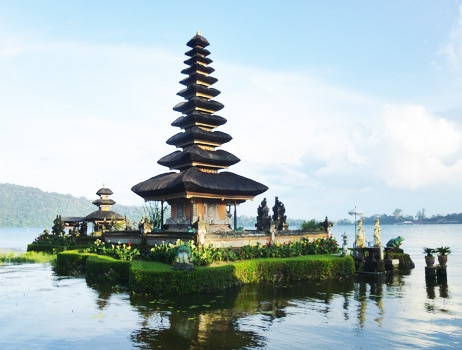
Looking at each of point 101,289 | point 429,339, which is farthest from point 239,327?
point 101,289

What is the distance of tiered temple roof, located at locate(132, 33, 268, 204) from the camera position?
32875 mm

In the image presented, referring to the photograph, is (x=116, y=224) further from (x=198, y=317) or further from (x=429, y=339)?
(x=429, y=339)

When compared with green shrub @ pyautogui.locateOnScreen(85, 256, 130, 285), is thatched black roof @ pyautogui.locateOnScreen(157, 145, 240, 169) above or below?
above

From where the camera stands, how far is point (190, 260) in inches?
880

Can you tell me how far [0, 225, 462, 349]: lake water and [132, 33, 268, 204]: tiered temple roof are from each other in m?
10.9

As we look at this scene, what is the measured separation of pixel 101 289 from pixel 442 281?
2197cm

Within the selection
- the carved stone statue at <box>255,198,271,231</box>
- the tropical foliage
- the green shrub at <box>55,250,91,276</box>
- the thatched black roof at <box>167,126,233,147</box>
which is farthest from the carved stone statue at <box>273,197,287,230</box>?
the green shrub at <box>55,250,91,276</box>

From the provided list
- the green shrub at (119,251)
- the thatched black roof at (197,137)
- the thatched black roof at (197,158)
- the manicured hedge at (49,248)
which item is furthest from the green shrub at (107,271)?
the manicured hedge at (49,248)

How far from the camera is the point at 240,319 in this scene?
16625mm

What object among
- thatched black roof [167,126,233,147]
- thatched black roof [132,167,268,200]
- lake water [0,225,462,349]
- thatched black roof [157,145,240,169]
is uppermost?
thatched black roof [167,126,233,147]

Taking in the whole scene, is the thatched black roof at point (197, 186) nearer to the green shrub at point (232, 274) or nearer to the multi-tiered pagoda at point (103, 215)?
the green shrub at point (232, 274)

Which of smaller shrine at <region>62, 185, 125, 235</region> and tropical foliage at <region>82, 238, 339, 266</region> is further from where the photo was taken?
smaller shrine at <region>62, 185, 125, 235</region>

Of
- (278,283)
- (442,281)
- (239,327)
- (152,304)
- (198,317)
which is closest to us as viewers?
(239,327)

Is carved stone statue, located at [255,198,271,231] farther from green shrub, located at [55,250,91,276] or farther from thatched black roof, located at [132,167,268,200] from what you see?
green shrub, located at [55,250,91,276]
